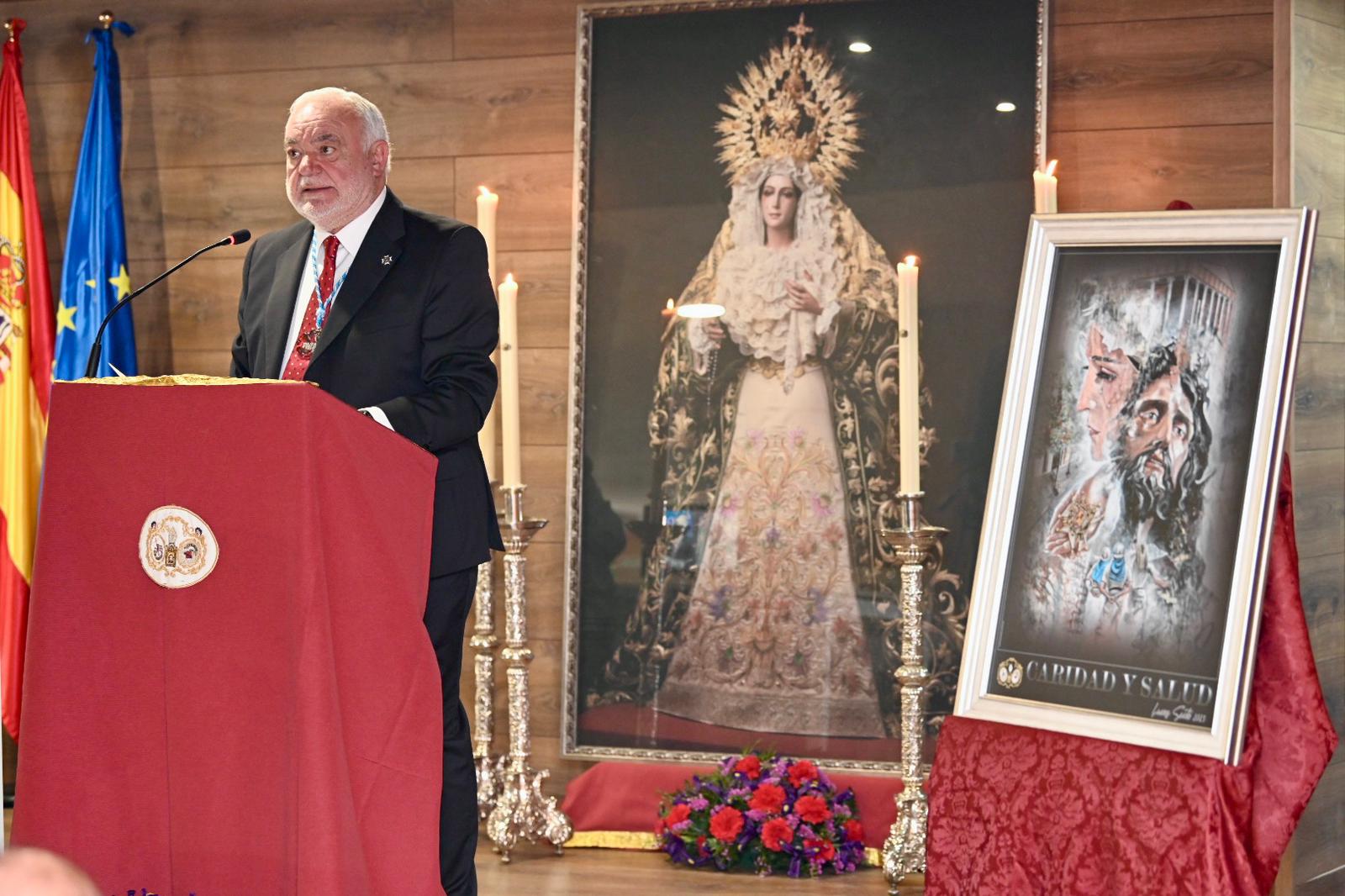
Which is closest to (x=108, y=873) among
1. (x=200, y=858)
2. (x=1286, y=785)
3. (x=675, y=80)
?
(x=200, y=858)

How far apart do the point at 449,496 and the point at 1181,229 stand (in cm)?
131

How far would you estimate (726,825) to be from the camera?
3158 mm

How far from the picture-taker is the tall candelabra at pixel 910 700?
10.0 feet

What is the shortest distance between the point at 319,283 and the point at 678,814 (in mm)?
1520

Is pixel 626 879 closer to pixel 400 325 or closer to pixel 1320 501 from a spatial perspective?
pixel 400 325

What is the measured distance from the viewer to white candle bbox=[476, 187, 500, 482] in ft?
10.5

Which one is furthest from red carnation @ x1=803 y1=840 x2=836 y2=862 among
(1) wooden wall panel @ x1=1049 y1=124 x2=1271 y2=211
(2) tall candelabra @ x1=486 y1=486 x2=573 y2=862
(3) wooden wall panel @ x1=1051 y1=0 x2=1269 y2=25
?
(3) wooden wall panel @ x1=1051 y1=0 x2=1269 y2=25

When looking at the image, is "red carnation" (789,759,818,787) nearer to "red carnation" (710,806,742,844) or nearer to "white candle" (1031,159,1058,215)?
"red carnation" (710,806,742,844)

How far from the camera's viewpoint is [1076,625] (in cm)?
246

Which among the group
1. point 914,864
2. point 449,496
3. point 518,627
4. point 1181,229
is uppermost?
point 1181,229

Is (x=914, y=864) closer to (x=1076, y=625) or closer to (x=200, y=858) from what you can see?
(x=1076, y=625)

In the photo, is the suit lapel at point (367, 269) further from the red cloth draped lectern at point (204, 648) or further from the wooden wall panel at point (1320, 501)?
the wooden wall panel at point (1320, 501)

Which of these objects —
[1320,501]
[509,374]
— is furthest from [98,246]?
[1320,501]

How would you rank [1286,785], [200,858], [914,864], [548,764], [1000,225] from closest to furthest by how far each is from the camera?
[200,858], [1286,785], [914,864], [1000,225], [548,764]
